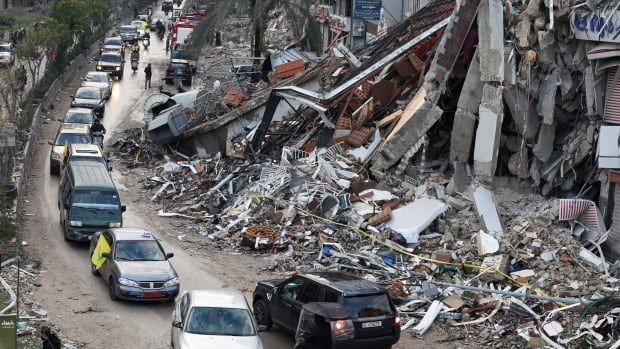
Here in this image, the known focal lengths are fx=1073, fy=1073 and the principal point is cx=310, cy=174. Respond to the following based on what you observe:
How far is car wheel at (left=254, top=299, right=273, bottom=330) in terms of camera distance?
19953 mm

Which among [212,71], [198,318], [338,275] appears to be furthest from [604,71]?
[212,71]

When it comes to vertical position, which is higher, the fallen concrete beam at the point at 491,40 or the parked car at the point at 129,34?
the fallen concrete beam at the point at 491,40

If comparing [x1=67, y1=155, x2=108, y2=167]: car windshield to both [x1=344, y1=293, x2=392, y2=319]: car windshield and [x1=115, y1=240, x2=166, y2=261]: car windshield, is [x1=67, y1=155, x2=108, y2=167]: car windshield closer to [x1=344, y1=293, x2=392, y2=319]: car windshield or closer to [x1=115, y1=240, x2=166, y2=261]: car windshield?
[x1=115, y1=240, x2=166, y2=261]: car windshield

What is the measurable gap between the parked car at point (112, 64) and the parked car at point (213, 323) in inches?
1712

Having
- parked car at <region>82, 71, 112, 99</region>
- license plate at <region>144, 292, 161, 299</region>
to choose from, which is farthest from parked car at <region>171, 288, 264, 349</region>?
parked car at <region>82, 71, 112, 99</region>

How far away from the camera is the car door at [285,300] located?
756 inches

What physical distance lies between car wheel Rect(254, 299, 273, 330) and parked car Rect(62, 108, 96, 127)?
22.0 meters

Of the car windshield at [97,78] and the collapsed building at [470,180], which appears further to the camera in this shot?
the car windshield at [97,78]

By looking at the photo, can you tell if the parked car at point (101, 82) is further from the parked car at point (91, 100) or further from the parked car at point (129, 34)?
the parked car at point (129, 34)

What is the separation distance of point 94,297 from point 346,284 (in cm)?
634

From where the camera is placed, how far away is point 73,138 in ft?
120

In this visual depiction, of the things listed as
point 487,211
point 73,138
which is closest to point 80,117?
point 73,138

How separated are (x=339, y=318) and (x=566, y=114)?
1121 cm

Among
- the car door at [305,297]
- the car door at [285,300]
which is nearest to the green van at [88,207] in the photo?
the car door at [285,300]
